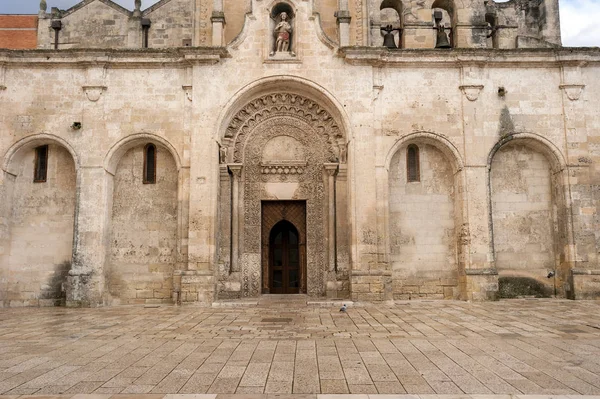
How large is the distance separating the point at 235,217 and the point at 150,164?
3.38 meters

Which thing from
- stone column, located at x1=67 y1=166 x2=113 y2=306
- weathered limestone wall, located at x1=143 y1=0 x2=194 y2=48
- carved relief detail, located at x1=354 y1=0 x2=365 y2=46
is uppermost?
weathered limestone wall, located at x1=143 y1=0 x2=194 y2=48

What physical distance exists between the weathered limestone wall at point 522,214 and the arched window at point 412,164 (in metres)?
2.45

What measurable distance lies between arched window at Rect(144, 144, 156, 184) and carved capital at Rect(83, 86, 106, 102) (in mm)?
2144

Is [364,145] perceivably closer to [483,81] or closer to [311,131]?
[311,131]

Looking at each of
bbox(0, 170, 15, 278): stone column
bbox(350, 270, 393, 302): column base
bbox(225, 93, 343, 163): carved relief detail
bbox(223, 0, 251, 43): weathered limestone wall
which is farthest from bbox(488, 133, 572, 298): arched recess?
bbox(0, 170, 15, 278): stone column

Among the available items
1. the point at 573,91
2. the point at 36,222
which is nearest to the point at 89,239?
the point at 36,222

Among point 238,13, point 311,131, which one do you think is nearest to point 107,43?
point 238,13

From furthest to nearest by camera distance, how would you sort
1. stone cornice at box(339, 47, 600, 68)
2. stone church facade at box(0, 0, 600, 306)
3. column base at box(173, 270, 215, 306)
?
stone cornice at box(339, 47, 600, 68)
stone church facade at box(0, 0, 600, 306)
column base at box(173, 270, 215, 306)

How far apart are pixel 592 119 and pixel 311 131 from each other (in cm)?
906

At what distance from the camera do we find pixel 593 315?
457 inches

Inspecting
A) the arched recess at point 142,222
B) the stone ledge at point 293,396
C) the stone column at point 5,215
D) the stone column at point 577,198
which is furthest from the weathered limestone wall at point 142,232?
the stone column at point 577,198

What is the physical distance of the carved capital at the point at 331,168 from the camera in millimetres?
16008

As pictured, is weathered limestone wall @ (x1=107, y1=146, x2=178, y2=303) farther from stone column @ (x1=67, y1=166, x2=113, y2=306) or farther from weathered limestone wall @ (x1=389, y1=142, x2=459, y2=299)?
weathered limestone wall @ (x1=389, y1=142, x2=459, y2=299)

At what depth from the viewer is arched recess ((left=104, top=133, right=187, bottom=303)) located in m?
15.5
